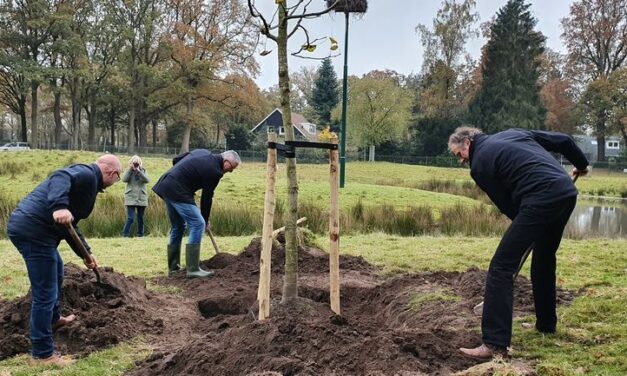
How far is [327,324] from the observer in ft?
14.0

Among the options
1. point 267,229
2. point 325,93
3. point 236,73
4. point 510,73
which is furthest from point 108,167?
point 325,93

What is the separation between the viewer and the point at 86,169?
4578 millimetres

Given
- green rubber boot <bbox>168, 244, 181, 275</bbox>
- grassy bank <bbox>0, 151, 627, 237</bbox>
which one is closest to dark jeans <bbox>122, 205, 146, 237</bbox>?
grassy bank <bbox>0, 151, 627, 237</bbox>

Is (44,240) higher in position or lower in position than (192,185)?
lower

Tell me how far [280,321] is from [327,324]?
0.36 meters

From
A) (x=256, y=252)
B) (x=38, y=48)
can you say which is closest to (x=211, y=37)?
(x=38, y=48)

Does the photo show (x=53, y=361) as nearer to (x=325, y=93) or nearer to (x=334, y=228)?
(x=334, y=228)

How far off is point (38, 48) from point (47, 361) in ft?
139

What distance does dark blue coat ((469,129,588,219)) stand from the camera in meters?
4.12

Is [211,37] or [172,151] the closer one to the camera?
[211,37]

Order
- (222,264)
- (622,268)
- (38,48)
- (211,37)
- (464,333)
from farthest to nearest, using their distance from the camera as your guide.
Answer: (211,37), (38,48), (222,264), (622,268), (464,333)

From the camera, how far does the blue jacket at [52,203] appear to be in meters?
4.33

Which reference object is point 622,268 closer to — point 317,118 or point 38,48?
point 38,48

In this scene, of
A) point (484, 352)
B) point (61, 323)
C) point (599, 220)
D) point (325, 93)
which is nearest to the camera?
point (484, 352)
